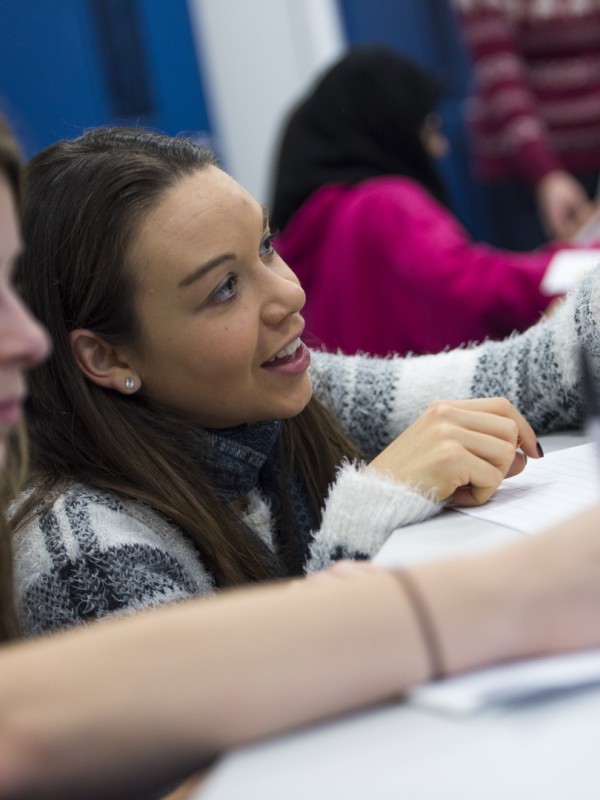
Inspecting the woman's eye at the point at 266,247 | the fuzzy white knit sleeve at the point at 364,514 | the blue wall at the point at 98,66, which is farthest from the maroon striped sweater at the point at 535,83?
the fuzzy white knit sleeve at the point at 364,514

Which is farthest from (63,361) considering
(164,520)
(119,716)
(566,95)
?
(566,95)

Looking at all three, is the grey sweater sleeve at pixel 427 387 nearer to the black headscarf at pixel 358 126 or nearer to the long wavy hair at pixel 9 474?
the long wavy hair at pixel 9 474

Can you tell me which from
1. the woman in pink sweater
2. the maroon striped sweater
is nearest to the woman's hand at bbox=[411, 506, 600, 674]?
the woman in pink sweater

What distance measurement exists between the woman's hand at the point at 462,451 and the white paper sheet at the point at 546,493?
0.6 inches

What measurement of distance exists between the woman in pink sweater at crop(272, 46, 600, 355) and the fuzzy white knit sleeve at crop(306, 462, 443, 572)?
3.71 feet

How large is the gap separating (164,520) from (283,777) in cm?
53

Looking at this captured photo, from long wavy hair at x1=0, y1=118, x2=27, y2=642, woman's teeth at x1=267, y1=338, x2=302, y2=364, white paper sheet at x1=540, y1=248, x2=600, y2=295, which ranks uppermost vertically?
long wavy hair at x1=0, y1=118, x2=27, y2=642

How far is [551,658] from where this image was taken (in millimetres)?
565

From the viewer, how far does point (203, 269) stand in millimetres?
1076

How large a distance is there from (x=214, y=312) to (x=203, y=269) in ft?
0.15

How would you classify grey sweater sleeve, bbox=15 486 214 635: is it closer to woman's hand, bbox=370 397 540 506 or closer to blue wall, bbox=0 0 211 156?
woman's hand, bbox=370 397 540 506

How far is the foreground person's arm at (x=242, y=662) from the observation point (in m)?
0.52

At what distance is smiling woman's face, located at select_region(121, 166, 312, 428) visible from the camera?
3.54 ft

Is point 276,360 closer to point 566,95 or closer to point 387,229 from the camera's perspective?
point 387,229
